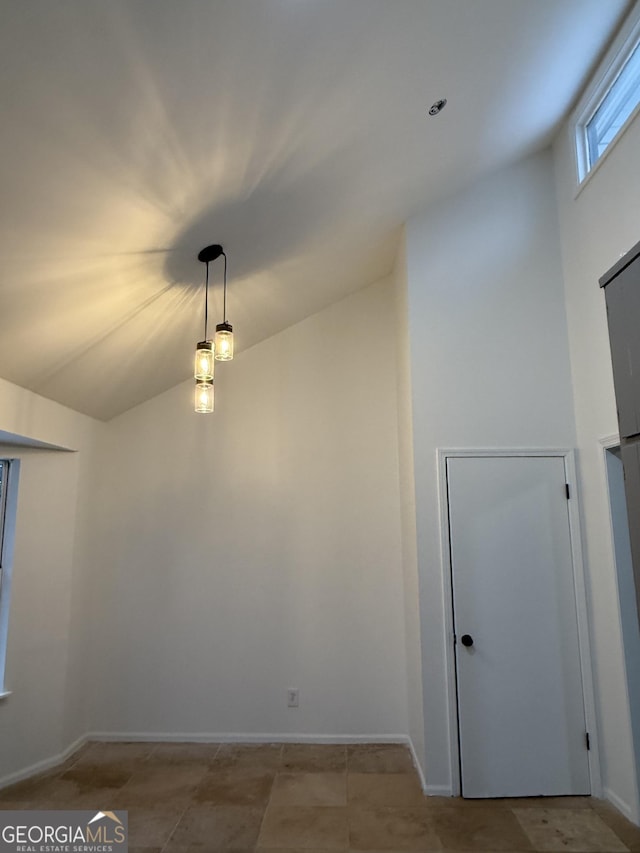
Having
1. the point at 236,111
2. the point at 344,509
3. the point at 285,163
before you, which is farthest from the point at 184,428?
the point at 236,111

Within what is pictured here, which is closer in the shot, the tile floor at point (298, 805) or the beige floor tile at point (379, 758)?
the tile floor at point (298, 805)

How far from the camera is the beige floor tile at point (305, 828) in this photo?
269cm

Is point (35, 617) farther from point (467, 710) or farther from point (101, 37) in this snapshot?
point (101, 37)

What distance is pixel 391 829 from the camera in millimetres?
2805

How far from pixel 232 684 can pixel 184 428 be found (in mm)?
2031

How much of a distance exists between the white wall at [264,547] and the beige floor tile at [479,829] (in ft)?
3.46

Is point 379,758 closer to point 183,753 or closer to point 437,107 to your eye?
point 183,753

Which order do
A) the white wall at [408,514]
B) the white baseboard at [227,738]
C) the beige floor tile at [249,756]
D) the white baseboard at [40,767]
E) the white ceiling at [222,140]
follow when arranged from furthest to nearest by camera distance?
1. the white baseboard at [227,738]
2. the beige floor tile at [249,756]
3. the white wall at [408,514]
4. the white baseboard at [40,767]
5. the white ceiling at [222,140]

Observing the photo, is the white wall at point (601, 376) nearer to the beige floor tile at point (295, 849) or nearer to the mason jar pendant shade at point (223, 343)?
the beige floor tile at point (295, 849)

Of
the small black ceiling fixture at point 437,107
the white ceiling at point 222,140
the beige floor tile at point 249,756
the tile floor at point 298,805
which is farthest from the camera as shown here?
the beige floor tile at point 249,756

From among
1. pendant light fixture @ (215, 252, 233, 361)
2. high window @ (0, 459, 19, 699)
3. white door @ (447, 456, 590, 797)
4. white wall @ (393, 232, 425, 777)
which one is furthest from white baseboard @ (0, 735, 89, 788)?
pendant light fixture @ (215, 252, 233, 361)

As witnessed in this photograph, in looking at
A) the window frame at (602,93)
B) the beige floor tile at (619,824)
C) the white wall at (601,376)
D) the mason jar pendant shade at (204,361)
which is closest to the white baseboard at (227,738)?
the beige floor tile at (619,824)

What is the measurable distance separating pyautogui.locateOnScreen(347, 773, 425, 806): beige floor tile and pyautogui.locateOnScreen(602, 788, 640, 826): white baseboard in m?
1.04

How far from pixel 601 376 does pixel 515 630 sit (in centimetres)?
161
